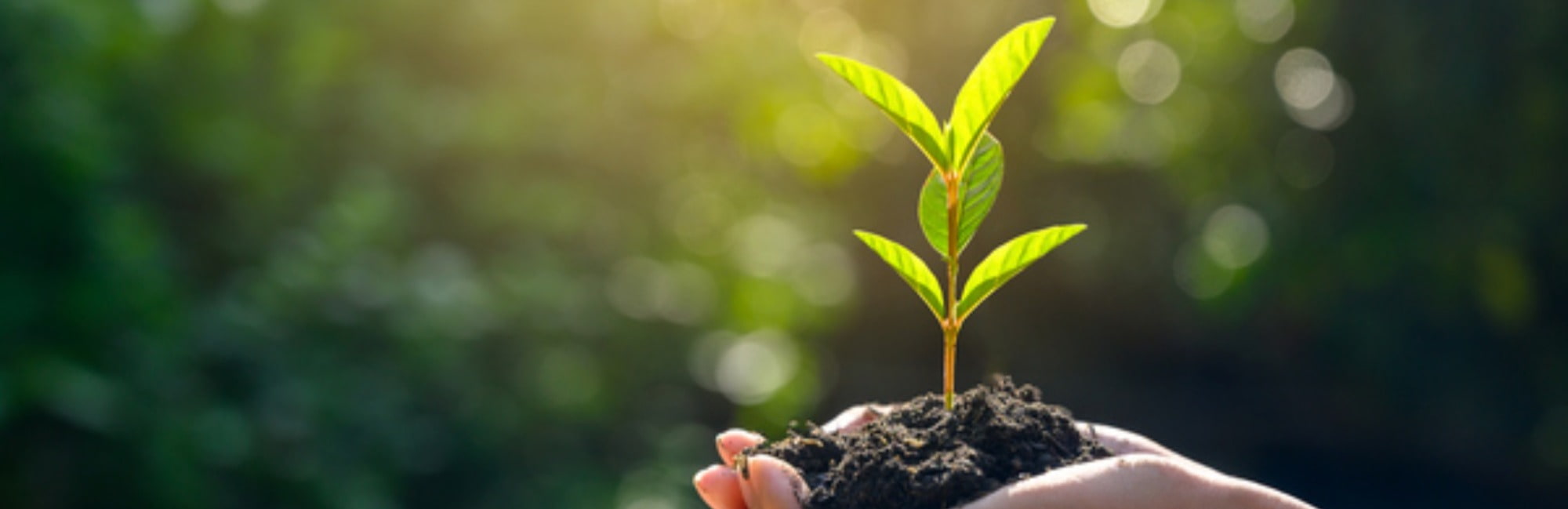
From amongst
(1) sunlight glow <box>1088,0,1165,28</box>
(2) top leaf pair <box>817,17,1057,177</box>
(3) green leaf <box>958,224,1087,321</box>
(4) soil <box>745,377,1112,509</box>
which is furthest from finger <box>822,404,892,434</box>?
(1) sunlight glow <box>1088,0,1165,28</box>

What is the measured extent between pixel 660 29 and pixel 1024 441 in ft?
8.38

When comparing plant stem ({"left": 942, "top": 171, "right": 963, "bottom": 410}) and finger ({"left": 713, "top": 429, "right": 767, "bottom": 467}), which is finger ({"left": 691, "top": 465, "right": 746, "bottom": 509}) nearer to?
finger ({"left": 713, "top": 429, "right": 767, "bottom": 467})

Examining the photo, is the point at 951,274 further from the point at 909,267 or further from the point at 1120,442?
the point at 1120,442

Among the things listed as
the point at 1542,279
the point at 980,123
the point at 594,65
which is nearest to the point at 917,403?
the point at 980,123

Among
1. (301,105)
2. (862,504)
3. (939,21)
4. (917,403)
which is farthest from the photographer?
(939,21)

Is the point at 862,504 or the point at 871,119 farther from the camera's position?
the point at 871,119

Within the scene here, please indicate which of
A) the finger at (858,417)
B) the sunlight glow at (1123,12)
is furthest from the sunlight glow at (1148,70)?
the finger at (858,417)

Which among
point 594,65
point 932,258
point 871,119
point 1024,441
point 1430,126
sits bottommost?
point 1024,441

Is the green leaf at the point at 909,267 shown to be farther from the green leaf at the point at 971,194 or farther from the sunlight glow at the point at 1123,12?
the sunlight glow at the point at 1123,12

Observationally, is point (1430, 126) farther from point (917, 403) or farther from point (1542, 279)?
point (917, 403)

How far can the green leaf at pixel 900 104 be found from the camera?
3.07ft

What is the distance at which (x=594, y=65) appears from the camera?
3275 mm

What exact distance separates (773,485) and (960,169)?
29cm

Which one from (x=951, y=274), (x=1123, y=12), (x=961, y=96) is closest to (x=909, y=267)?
(x=951, y=274)
